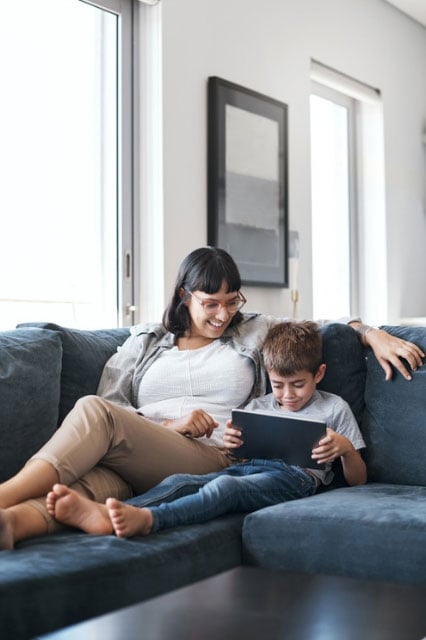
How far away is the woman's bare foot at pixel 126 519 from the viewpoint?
1.81 metres

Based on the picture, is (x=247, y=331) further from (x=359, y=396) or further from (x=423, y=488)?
(x=423, y=488)

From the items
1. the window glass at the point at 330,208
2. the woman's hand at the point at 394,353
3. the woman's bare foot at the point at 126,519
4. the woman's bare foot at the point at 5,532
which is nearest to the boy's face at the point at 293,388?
the woman's hand at the point at 394,353

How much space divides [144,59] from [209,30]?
16.6 inches

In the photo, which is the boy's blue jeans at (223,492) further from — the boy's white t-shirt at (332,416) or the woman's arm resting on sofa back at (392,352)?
the woman's arm resting on sofa back at (392,352)

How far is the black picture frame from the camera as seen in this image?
4.05 metres

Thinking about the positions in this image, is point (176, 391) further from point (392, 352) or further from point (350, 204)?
point (350, 204)

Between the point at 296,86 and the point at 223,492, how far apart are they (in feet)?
10.2

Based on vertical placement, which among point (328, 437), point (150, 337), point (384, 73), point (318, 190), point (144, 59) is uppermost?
point (384, 73)

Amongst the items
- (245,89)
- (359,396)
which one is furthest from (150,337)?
(245,89)

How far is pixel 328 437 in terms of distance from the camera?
2.24 m

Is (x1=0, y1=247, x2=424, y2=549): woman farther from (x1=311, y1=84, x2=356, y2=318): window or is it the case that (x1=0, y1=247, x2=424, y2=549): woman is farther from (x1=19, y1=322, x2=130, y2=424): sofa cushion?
(x1=311, y1=84, x2=356, y2=318): window

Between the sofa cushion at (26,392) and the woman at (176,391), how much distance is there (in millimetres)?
200

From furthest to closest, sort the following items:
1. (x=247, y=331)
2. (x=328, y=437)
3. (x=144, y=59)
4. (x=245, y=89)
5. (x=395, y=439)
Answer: (x=245, y=89), (x=144, y=59), (x=247, y=331), (x=395, y=439), (x=328, y=437)

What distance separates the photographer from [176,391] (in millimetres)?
2570
